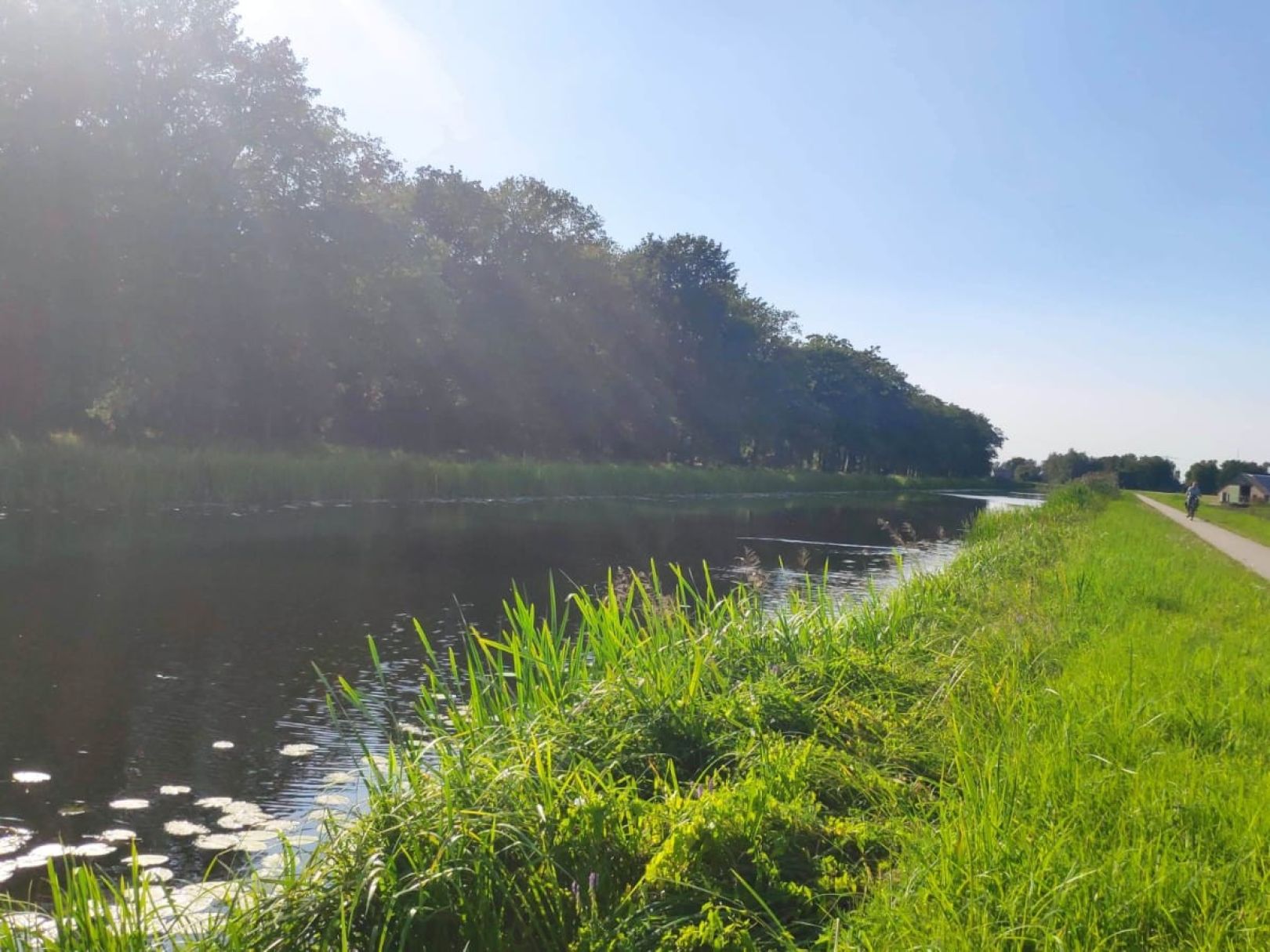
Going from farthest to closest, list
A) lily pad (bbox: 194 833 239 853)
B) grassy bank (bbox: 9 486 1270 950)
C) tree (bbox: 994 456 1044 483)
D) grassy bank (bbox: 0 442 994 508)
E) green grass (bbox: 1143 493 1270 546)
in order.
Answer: tree (bbox: 994 456 1044 483), green grass (bbox: 1143 493 1270 546), grassy bank (bbox: 0 442 994 508), lily pad (bbox: 194 833 239 853), grassy bank (bbox: 9 486 1270 950)

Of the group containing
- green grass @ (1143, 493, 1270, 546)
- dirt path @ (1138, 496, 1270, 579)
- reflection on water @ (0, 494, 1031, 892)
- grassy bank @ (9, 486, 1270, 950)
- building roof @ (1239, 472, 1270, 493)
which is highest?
building roof @ (1239, 472, 1270, 493)

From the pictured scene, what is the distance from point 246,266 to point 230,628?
2529 cm

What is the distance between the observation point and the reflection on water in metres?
6.30

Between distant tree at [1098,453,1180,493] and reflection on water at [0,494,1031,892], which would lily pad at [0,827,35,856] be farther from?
distant tree at [1098,453,1180,493]

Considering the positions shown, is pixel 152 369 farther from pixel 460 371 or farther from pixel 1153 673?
pixel 1153 673

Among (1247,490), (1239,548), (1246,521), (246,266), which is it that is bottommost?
(1239,548)

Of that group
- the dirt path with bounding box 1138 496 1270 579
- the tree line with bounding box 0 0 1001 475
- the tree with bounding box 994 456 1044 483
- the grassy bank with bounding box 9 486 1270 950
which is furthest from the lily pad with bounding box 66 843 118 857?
the tree with bounding box 994 456 1044 483

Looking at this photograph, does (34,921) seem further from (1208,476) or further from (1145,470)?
(1145,470)

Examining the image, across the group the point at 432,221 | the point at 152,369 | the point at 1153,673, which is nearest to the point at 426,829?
the point at 1153,673

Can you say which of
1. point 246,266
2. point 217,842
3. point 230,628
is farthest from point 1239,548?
point 246,266

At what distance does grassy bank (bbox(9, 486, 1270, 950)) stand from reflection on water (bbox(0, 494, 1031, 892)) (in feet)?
3.44

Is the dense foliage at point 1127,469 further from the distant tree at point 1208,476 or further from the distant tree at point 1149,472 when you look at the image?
the distant tree at point 1208,476

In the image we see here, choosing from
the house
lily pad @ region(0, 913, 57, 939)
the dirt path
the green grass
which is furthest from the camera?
the house

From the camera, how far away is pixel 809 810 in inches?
Answer: 170
